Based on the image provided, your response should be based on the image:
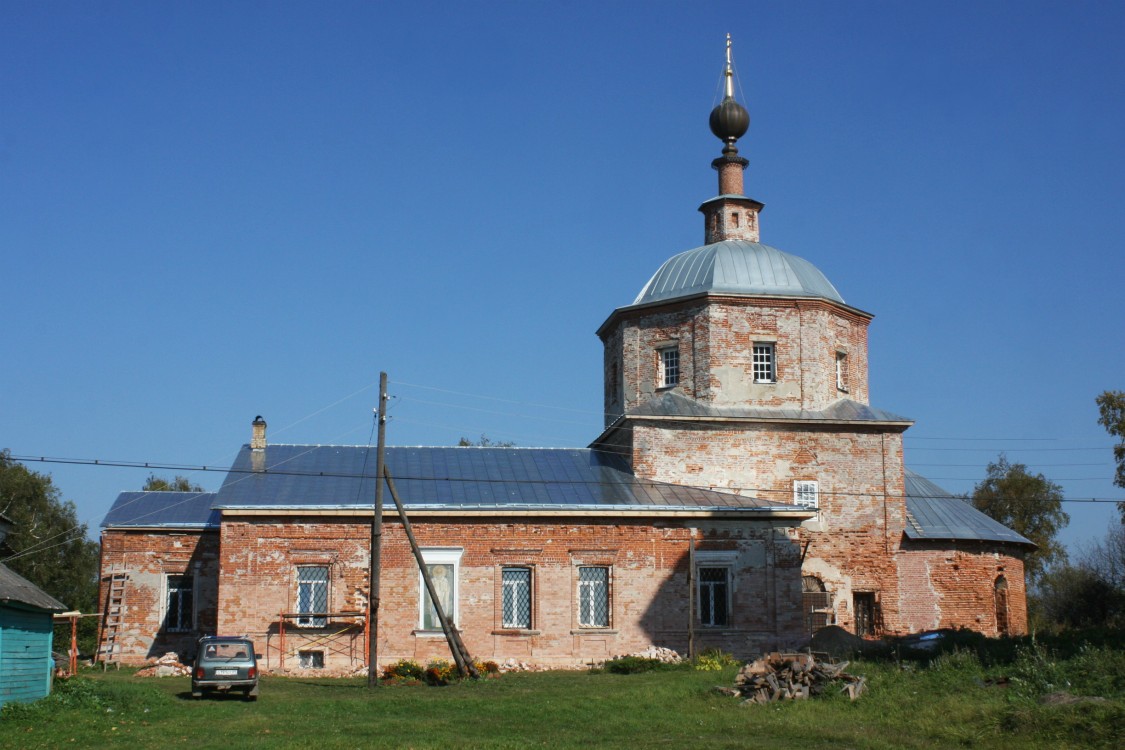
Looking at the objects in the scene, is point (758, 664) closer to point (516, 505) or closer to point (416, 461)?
point (516, 505)

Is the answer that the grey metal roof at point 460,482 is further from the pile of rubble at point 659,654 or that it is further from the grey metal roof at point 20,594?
the grey metal roof at point 20,594

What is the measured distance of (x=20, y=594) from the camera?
19.3m

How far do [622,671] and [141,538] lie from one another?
12516 millimetres

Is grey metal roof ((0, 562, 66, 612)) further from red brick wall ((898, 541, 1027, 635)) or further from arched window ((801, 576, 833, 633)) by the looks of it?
red brick wall ((898, 541, 1027, 635))

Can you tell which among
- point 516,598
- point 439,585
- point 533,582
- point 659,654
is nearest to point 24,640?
point 439,585

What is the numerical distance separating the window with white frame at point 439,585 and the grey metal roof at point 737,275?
8765 millimetres

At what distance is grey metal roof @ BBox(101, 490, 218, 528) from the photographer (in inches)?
1209

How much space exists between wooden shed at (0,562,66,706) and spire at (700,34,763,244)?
66.0ft

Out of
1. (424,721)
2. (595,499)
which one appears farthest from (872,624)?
(424,721)

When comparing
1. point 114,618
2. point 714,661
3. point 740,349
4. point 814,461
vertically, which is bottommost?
point 714,661

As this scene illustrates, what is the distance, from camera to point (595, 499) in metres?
28.7

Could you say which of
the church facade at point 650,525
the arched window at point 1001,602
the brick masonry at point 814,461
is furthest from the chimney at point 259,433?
the arched window at point 1001,602

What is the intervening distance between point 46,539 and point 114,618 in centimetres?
2186

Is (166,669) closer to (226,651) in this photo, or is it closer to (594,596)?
(226,651)
